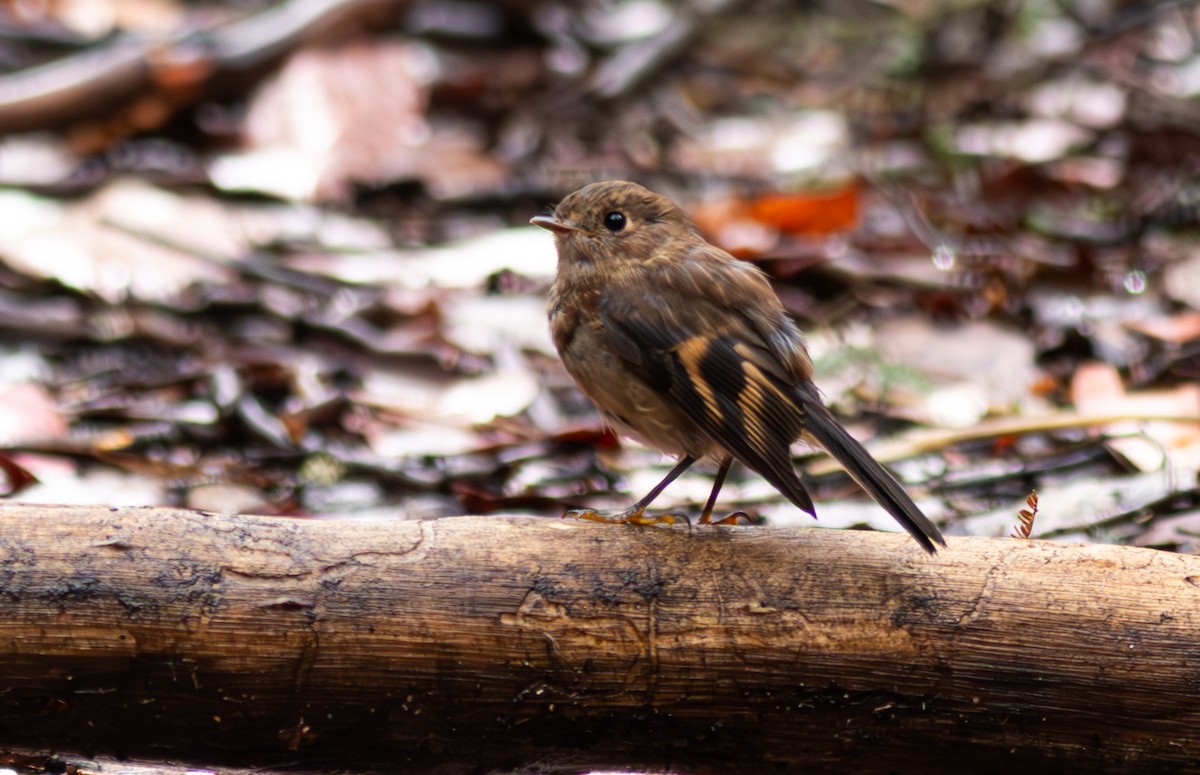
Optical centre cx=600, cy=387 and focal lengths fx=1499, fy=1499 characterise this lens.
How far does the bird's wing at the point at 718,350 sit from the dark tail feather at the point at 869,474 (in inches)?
1.9

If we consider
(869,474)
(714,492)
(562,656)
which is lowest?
(562,656)

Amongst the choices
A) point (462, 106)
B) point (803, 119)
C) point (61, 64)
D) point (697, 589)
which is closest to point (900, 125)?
point (803, 119)

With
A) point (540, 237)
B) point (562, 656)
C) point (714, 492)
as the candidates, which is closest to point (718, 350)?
point (714, 492)

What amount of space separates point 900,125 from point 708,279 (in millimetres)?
4855

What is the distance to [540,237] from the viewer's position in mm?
6844

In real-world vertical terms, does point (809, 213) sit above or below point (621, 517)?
above

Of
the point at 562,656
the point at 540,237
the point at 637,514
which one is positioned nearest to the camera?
the point at 562,656

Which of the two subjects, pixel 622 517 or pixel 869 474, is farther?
pixel 622 517

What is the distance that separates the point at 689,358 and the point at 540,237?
3.26 metres

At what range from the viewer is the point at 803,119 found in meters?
8.49

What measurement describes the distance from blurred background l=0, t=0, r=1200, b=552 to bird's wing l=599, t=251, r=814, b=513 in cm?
67

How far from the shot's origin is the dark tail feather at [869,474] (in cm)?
306

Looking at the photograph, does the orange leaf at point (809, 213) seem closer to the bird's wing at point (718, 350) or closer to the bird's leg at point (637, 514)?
the bird's wing at point (718, 350)

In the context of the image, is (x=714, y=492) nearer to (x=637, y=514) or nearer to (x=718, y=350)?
(x=637, y=514)
